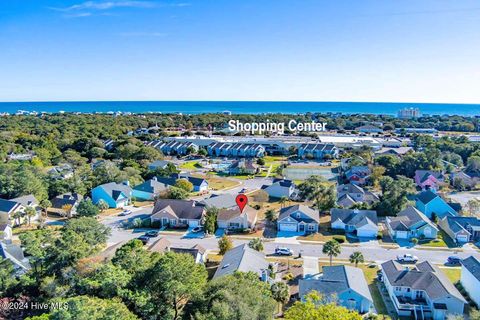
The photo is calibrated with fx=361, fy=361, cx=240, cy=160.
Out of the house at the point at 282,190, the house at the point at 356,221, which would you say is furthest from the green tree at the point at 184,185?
the house at the point at 356,221

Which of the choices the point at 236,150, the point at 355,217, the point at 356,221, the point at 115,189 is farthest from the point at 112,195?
the point at 236,150

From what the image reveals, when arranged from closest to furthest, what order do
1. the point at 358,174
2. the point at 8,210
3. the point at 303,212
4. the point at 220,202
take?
the point at 303,212 → the point at 8,210 → the point at 220,202 → the point at 358,174

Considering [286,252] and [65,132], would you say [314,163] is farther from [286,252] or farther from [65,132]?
[65,132]

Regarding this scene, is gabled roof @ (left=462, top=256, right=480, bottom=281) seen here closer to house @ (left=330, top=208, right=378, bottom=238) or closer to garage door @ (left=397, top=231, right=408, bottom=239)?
garage door @ (left=397, top=231, right=408, bottom=239)

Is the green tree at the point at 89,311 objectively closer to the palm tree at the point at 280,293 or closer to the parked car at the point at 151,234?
the palm tree at the point at 280,293

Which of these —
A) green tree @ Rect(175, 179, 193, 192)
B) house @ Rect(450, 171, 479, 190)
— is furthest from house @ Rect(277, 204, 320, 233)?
house @ Rect(450, 171, 479, 190)

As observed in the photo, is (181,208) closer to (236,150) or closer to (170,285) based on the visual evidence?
(170,285)
